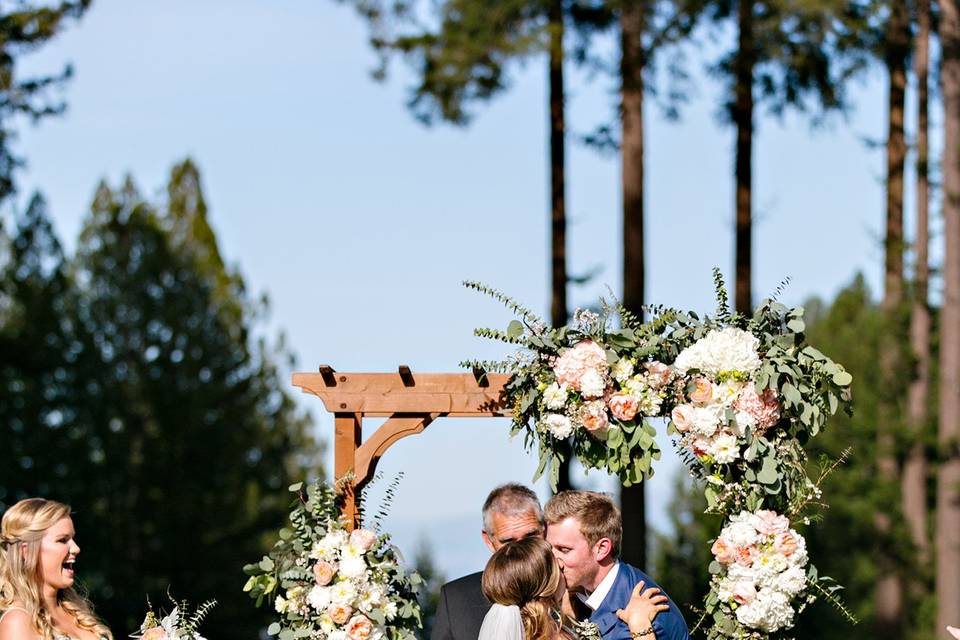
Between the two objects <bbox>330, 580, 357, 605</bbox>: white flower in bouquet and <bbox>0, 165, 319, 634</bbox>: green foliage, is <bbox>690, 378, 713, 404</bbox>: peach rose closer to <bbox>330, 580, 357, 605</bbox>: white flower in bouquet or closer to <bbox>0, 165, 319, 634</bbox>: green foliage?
<bbox>330, 580, 357, 605</bbox>: white flower in bouquet

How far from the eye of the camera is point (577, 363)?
19.4ft

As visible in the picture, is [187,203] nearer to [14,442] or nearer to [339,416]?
[14,442]

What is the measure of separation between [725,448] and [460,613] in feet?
4.50

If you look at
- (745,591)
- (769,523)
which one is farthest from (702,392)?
(745,591)

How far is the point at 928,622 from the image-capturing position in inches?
810

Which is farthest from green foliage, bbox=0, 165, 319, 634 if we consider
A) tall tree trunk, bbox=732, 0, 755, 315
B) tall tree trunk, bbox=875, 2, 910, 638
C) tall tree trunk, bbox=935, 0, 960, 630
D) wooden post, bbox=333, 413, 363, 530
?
wooden post, bbox=333, 413, 363, 530

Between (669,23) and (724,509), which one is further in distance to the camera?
(669,23)

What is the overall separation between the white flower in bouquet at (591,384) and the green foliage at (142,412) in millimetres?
17816

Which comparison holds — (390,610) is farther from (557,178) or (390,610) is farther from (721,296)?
(557,178)

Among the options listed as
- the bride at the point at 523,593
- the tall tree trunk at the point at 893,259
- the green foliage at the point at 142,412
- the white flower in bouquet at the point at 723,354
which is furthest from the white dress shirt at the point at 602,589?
the green foliage at the point at 142,412

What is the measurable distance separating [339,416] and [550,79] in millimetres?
6273

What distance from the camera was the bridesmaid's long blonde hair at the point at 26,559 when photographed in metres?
4.96


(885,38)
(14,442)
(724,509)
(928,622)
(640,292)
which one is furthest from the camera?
(14,442)

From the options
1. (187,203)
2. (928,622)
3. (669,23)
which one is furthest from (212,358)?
(669,23)
